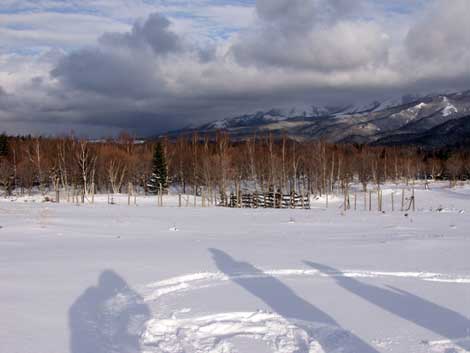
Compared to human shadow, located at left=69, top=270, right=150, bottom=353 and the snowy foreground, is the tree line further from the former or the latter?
human shadow, located at left=69, top=270, right=150, bottom=353

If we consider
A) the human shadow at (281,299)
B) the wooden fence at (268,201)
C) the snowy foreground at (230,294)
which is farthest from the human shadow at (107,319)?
the wooden fence at (268,201)

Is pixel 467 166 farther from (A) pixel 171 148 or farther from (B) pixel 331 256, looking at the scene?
(B) pixel 331 256

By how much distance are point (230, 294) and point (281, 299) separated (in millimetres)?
976

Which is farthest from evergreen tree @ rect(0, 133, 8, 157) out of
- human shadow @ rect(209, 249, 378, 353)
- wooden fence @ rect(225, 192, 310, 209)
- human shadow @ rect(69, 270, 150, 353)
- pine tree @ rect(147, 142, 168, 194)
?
human shadow @ rect(69, 270, 150, 353)

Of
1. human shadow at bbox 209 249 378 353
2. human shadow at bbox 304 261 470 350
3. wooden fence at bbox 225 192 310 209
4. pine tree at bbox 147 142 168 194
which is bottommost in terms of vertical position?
human shadow at bbox 304 261 470 350

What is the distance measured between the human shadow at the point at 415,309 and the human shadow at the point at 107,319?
13.4 feet

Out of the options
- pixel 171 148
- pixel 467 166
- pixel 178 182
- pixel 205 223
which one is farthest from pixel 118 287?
pixel 467 166

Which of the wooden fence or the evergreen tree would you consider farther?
the evergreen tree

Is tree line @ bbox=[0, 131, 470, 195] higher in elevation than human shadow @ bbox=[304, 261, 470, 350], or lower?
higher

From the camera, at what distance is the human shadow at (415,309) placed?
6743 millimetres

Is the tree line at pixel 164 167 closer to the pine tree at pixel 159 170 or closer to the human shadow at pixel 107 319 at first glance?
the pine tree at pixel 159 170

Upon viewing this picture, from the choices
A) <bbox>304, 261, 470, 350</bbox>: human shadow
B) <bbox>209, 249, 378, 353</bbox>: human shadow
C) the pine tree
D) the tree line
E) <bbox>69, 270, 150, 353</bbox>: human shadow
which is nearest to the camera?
<bbox>69, 270, 150, 353</bbox>: human shadow

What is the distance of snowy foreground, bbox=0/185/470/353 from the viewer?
6223 mm

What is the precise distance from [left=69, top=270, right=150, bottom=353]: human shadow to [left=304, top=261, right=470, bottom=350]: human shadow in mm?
4083
